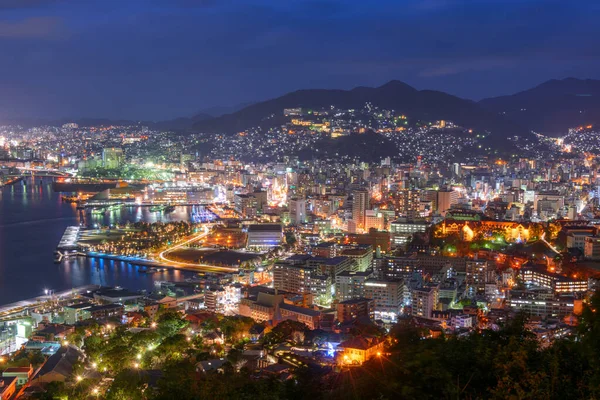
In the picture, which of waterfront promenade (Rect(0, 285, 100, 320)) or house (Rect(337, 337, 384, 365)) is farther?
waterfront promenade (Rect(0, 285, 100, 320))

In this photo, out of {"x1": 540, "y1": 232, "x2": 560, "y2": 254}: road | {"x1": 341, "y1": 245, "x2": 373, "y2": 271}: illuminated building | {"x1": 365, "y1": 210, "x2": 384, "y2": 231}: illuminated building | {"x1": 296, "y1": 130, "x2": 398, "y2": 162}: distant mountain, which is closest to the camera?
{"x1": 341, "y1": 245, "x2": 373, "y2": 271}: illuminated building

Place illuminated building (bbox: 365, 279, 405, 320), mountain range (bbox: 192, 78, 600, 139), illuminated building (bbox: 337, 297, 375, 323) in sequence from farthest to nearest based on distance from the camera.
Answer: mountain range (bbox: 192, 78, 600, 139)
illuminated building (bbox: 365, 279, 405, 320)
illuminated building (bbox: 337, 297, 375, 323)

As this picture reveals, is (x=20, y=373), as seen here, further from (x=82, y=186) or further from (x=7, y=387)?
(x=82, y=186)

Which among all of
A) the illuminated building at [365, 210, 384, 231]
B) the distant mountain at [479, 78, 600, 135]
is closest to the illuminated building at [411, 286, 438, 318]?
the illuminated building at [365, 210, 384, 231]

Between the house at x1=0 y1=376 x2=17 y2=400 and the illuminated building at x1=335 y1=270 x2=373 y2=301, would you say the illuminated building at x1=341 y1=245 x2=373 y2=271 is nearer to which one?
the illuminated building at x1=335 y1=270 x2=373 y2=301

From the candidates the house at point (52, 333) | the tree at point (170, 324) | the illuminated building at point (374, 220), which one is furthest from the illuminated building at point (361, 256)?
the house at point (52, 333)

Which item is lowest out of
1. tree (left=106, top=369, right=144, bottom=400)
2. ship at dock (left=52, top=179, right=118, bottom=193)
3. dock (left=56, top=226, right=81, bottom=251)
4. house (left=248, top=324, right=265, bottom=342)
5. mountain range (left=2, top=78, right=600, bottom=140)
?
dock (left=56, top=226, right=81, bottom=251)

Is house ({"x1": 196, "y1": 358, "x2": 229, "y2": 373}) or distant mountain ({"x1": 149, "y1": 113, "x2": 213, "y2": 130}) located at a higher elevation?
distant mountain ({"x1": 149, "y1": 113, "x2": 213, "y2": 130})

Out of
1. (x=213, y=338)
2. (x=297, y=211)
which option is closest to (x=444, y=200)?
(x=297, y=211)
